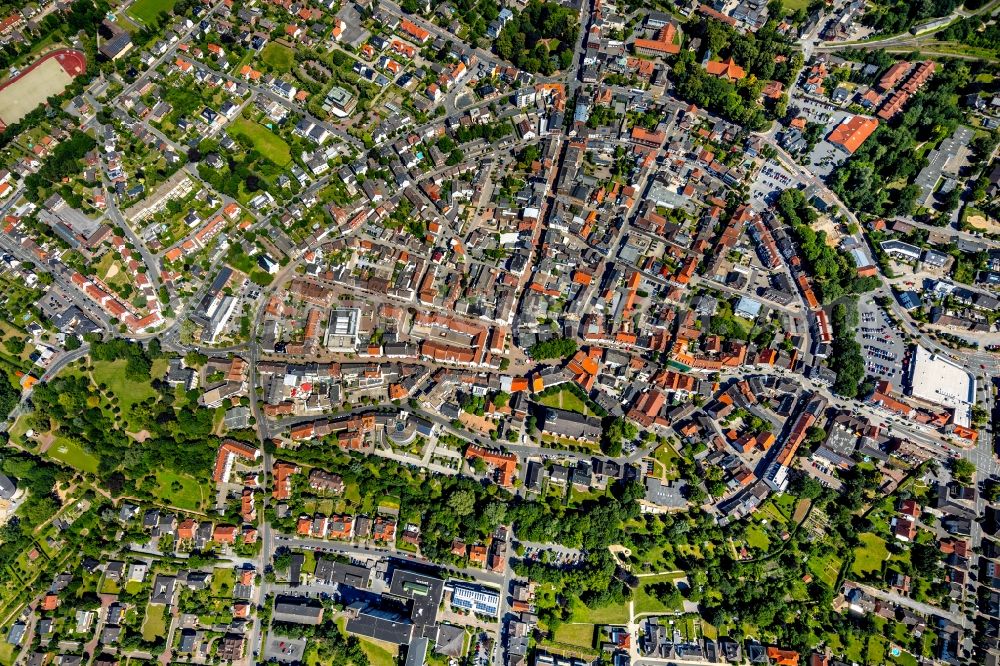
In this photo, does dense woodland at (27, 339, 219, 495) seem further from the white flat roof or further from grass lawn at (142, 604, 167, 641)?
the white flat roof

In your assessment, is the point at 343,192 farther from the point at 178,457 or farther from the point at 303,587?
the point at 303,587

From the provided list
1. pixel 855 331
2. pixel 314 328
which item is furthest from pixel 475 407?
pixel 855 331

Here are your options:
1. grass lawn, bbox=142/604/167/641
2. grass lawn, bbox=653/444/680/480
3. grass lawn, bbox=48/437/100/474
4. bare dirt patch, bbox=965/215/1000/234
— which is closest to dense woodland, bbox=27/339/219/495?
grass lawn, bbox=48/437/100/474

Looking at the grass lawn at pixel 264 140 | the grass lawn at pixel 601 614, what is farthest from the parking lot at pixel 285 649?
the grass lawn at pixel 264 140

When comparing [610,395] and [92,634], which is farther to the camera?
[610,395]

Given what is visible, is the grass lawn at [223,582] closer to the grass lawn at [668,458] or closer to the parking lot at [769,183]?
the grass lawn at [668,458]

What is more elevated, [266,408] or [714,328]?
[714,328]
